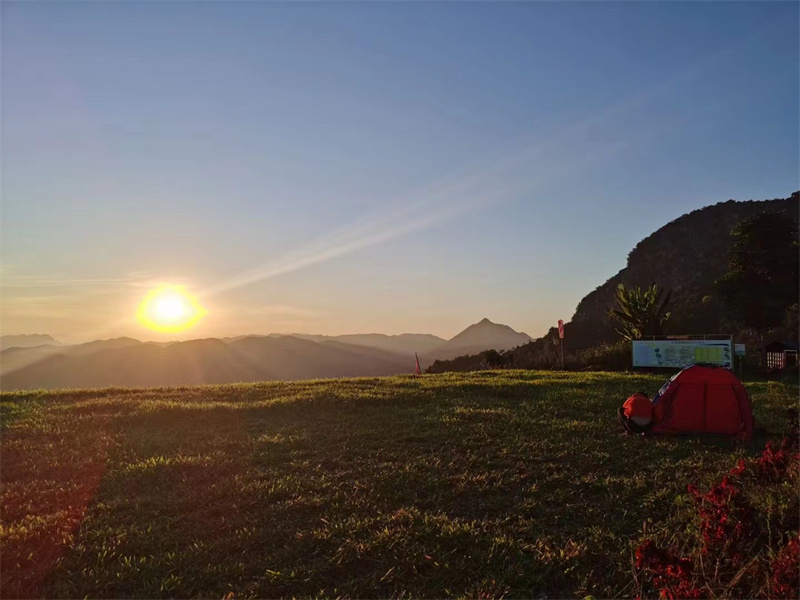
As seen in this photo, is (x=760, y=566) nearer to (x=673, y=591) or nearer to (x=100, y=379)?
(x=673, y=591)

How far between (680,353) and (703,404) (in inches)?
475

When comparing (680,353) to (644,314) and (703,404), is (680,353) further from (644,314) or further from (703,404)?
(703,404)

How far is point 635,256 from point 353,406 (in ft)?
225

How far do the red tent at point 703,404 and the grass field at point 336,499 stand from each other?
514 mm

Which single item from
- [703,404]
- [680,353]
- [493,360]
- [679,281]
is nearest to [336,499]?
[703,404]

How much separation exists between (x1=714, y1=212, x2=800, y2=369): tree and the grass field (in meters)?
18.7

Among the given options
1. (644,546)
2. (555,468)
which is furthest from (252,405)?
(644,546)

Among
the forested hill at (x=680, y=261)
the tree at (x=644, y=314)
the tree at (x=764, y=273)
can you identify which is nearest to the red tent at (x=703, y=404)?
the tree at (x=644, y=314)

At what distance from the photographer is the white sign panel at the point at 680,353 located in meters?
19.4

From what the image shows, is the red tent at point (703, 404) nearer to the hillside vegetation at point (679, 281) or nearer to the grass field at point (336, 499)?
the grass field at point (336, 499)

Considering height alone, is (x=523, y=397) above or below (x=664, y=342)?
below

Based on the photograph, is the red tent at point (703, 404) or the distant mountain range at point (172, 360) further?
the distant mountain range at point (172, 360)

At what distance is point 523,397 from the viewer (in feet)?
48.5

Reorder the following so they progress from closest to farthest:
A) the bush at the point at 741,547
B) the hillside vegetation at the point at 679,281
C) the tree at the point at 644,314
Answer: the bush at the point at 741,547 < the tree at the point at 644,314 < the hillside vegetation at the point at 679,281
